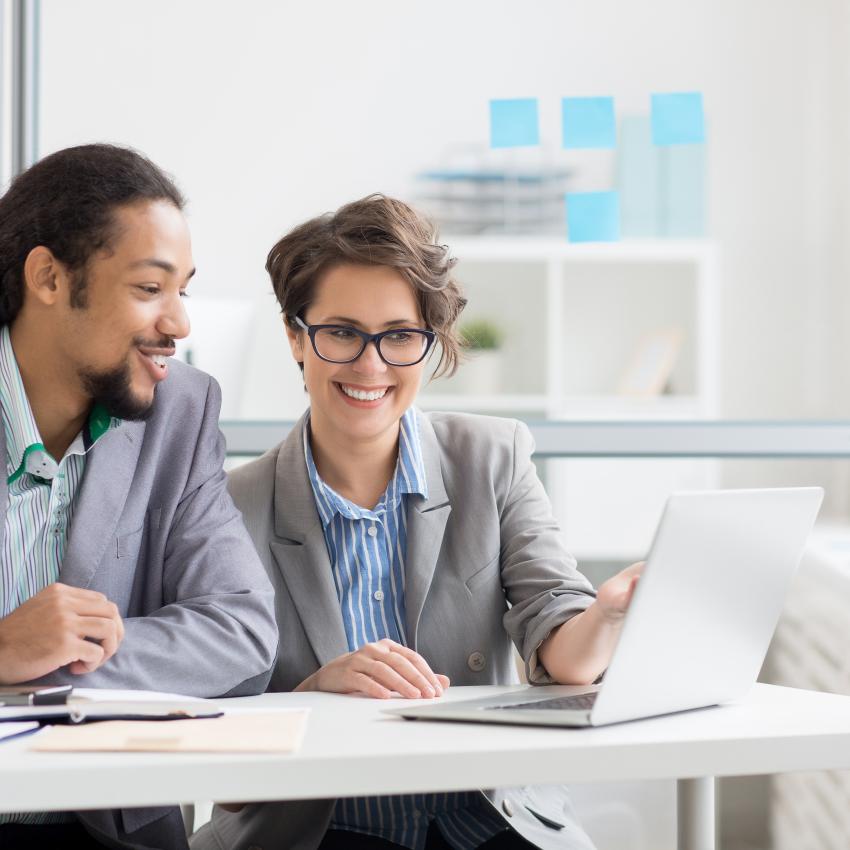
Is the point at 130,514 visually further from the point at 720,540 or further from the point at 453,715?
the point at 720,540

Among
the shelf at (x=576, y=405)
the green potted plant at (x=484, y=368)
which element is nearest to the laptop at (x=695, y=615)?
the shelf at (x=576, y=405)

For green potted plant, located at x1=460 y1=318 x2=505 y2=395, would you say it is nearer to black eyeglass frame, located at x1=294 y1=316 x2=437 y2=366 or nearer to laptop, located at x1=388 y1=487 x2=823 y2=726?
black eyeglass frame, located at x1=294 y1=316 x2=437 y2=366

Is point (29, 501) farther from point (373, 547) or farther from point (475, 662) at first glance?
point (475, 662)

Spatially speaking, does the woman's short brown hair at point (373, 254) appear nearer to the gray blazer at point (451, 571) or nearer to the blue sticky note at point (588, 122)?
the gray blazer at point (451, 571)

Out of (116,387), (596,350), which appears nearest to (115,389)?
(116,387)

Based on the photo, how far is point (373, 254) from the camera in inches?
59.8

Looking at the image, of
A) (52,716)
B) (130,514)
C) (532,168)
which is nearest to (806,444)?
(532,168)

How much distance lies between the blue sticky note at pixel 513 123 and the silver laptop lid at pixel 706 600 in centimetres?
146

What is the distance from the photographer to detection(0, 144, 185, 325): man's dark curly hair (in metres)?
1.39

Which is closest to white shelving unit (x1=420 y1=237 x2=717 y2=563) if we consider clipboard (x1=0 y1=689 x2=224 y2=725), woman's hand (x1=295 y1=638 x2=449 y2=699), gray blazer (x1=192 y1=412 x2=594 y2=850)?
gray blazer (x1=192 y1=412 x2=594 y2=850)

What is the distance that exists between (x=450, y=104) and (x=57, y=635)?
6.87 feet

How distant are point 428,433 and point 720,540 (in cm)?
67

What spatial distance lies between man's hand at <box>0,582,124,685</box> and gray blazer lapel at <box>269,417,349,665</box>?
0.33m

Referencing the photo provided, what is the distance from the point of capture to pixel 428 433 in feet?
5.35
